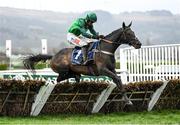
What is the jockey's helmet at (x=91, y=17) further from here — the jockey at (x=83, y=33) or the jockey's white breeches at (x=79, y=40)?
the jockey's white breeches at (x=79, y=40)

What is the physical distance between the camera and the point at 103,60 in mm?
12812

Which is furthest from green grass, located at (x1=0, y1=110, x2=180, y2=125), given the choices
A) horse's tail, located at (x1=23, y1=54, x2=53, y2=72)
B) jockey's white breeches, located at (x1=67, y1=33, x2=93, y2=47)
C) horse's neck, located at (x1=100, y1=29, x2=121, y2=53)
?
horse's tail, located at (x1=23, y1=54, x2=53, y2=72)

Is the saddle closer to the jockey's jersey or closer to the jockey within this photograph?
A: the jockey

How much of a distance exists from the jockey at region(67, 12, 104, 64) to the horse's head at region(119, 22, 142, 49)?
1.47 feet

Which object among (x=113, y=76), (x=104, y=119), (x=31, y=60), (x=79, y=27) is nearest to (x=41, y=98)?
(x=104, y=119)

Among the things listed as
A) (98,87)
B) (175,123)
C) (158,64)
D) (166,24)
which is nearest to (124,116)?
(98,87)

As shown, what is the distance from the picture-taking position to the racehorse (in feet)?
41.8

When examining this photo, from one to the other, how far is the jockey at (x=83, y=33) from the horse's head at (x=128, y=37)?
0.45 m

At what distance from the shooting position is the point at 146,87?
44.2 ft

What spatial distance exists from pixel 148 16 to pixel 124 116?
127036mm

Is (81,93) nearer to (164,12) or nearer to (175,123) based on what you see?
(175,123)

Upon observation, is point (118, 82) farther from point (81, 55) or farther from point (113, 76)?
point (81, 55)

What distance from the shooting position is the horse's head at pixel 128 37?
1293cm

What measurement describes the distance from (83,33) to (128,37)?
34.7 inches
